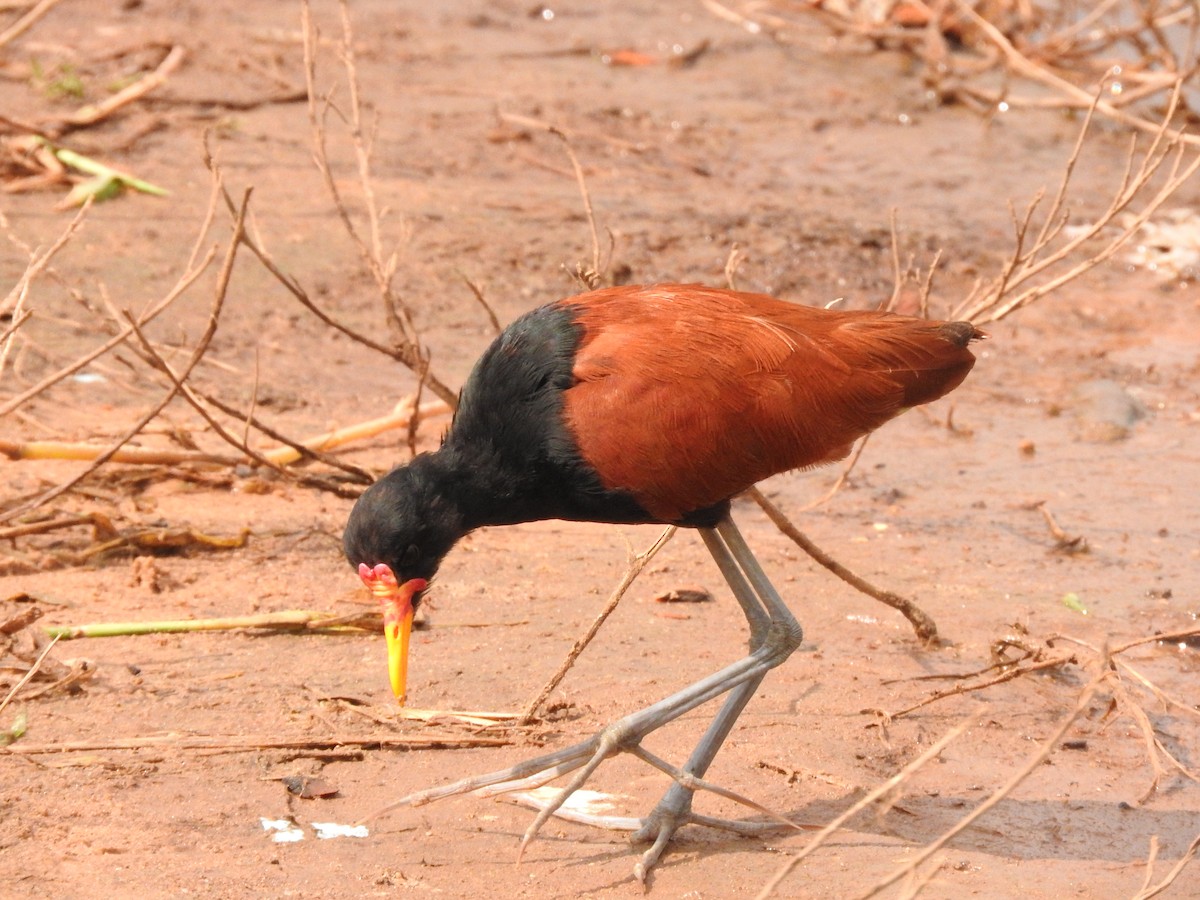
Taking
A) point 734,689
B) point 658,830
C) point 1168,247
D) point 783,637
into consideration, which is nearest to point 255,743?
point 658,830

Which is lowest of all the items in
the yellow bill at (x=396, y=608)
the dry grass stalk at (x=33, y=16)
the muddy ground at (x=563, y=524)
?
→ the muddy ground at (x=563, y=524)

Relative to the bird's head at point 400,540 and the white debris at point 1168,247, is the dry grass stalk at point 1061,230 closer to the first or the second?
the bird's head at point 400,540

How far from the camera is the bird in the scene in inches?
157

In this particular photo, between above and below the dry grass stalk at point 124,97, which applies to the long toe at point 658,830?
below

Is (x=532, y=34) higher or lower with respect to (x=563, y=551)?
higher

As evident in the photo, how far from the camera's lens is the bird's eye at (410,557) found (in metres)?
3.99

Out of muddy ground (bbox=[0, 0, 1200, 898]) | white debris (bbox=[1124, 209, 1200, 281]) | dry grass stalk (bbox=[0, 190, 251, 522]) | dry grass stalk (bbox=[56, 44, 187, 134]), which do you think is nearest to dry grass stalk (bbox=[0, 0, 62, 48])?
dry grass stalk (bbox=[0, 190, 251, 522])

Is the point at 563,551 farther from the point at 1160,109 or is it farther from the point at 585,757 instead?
the point at 1160,109

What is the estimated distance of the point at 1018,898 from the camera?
378cm

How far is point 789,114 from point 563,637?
7.09m

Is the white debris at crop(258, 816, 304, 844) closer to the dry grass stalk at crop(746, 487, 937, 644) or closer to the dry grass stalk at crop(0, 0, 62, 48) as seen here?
the dry grass stalk at crop(746, 487, 937, 644)

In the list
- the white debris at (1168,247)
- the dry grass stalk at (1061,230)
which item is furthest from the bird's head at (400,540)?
the white debris at (1168,247)

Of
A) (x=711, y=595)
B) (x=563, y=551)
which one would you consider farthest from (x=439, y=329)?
(x=711, y=595)

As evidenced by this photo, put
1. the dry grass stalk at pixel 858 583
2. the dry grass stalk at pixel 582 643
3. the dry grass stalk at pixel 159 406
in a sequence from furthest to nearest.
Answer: the dry grass stalk at pixel 858 583
the dry grass stalk at pixel 159 406
the dry grass stalk at pixel 582 643
